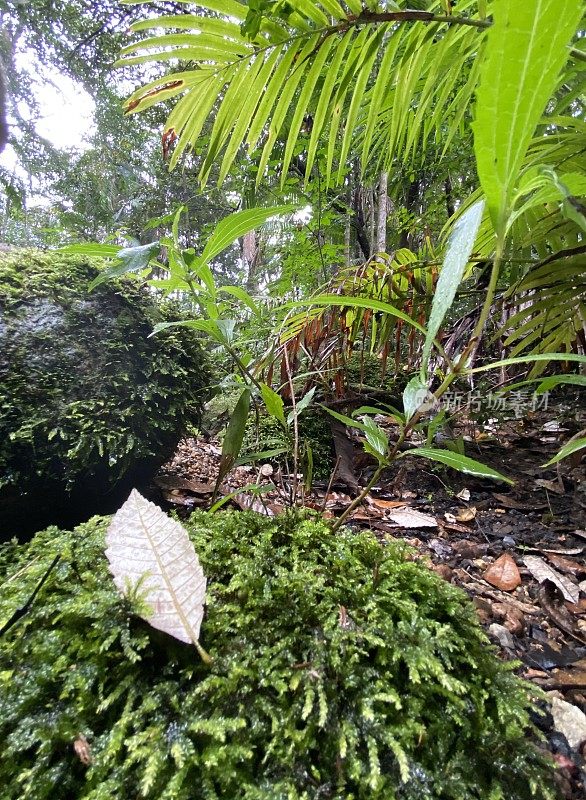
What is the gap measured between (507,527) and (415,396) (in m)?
0.99

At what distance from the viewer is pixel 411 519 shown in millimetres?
1360

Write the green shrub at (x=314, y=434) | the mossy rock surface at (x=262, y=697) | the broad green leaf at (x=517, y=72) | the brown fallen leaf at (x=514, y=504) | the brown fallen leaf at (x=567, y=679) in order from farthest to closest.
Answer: the green shrub at (x=314, y=434), the brown fallen leaf at (x=514, y=504), the brown fallen leaf at (x=567, y=679), the mossy rock surface at (x=262, y=697), the broad green leaf at (x=517, y=72)

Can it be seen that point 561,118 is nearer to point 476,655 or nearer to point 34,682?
point 476,655

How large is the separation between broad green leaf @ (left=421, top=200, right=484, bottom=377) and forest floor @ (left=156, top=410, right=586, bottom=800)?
1.89 ft

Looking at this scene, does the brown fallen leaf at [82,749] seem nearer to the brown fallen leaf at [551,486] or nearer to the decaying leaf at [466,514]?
the decaying leaf at [466,514]

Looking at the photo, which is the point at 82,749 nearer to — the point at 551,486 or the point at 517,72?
the point at 517,72

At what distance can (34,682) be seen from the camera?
500 millimetres

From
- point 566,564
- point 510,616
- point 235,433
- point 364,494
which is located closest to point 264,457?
point 235,433

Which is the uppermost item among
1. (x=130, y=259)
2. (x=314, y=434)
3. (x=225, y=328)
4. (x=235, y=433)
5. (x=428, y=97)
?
(x=428, y=97)

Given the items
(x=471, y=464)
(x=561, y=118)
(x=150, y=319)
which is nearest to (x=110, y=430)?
(x=150, y=319)

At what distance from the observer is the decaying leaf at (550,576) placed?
997 mm

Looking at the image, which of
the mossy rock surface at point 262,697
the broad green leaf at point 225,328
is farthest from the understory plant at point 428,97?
the mossy rock surface at point 262,697

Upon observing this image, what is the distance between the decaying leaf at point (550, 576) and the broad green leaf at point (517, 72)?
3.53ft

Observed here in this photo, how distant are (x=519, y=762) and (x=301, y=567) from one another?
1.31 feet
